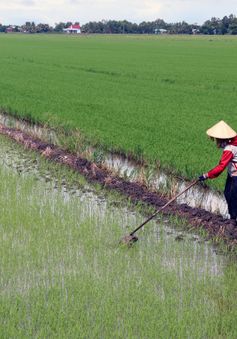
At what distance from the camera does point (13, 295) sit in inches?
167

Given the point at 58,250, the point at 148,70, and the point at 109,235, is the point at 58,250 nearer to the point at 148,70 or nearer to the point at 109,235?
the point at 109,235

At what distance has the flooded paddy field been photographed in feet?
12.5

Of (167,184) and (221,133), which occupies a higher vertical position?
(221,133)

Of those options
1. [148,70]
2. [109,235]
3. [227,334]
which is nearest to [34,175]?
[109,235]

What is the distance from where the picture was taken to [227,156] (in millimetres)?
5277

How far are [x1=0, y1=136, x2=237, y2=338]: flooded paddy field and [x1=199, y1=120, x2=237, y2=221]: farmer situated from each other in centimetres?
55

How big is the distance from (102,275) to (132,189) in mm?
2629

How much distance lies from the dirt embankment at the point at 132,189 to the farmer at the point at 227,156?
303 mm

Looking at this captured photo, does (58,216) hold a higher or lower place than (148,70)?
higher

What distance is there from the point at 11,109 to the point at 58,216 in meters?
7.61

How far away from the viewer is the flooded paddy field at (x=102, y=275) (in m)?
3.81

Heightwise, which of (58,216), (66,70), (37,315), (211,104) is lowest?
(66,70)

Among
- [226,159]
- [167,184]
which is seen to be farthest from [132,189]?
[226,159]

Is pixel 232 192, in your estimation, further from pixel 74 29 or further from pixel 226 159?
pixel 74 29
